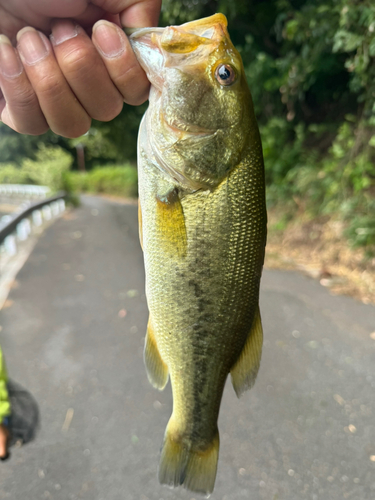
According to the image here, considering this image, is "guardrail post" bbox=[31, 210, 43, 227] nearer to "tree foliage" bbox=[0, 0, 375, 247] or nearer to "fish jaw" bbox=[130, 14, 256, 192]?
"tree foliage" bbox=[0, 0, 375, 247]

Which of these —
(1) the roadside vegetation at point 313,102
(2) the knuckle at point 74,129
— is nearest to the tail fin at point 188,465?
(2) the knuckle at point 74,129

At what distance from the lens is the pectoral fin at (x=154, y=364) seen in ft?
5.03

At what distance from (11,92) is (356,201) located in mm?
6309

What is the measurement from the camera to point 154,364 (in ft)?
5.09

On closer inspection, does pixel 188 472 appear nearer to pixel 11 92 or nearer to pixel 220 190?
pixel 220 190

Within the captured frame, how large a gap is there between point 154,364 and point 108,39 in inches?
51.4

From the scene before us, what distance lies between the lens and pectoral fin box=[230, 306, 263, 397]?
1.43 meters

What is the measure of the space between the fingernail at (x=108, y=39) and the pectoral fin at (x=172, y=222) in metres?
0.53

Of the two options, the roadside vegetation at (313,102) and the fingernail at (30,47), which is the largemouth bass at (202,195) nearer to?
the fingernail at (30,47)

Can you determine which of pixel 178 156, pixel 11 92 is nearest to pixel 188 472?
pixel 178 156

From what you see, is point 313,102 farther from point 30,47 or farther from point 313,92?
point 30,47

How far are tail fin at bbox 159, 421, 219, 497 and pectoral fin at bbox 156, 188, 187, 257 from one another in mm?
905

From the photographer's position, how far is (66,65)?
4.05ft

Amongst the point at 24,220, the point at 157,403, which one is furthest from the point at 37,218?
the point at 157,403
